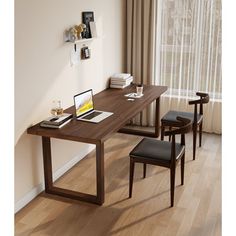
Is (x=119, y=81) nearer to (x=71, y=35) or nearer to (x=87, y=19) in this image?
(x=87, y=19)

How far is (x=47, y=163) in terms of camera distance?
3.17m

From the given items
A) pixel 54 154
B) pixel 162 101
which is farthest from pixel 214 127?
pixel 54 154

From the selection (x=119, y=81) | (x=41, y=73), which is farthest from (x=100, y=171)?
(x=119, y=81)

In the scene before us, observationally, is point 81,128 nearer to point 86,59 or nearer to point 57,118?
point 57,118

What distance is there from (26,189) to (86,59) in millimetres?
1513

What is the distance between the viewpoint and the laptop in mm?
3240

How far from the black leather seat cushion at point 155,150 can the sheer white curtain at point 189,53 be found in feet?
5.83

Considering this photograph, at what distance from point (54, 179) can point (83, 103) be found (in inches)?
31.0

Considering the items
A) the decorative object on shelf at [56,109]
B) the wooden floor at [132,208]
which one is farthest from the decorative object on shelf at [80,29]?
the wooden floor at [132,208]

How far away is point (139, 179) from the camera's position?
3521 mm

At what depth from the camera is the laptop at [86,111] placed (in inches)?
128

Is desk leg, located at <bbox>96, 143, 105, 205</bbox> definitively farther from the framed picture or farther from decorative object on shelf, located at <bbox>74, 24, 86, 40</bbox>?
the framed picture

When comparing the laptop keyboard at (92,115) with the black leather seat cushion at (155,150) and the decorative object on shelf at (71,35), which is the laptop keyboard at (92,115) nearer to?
the black leather seat cushion at (155,150)

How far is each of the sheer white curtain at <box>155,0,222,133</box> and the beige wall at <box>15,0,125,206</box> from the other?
1.08m
